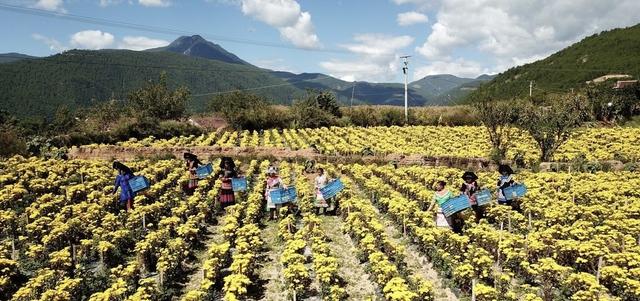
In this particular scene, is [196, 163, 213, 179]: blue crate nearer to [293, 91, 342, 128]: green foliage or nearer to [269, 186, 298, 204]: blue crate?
[269, 186, 298, 204]: blue crate

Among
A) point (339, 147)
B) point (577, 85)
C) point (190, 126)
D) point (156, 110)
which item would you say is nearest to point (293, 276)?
point (339, 147)

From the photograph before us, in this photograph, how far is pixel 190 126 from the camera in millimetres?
37375

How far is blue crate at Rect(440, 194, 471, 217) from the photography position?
11080mm

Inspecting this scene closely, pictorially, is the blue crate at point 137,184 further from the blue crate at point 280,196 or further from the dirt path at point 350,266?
the dirt path at point 350,266

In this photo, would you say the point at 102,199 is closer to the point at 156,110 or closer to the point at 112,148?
the point at 112,148

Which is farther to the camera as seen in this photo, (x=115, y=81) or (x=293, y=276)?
(x=115, y=81)

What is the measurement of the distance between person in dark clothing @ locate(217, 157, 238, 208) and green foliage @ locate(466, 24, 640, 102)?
6870cm

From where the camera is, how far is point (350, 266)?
10562mm

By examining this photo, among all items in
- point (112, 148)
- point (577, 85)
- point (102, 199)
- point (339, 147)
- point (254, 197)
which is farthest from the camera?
point (577, 85)

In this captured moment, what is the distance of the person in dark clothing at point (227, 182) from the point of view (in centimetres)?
1386

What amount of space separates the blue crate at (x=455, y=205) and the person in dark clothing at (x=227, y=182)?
21.1ft

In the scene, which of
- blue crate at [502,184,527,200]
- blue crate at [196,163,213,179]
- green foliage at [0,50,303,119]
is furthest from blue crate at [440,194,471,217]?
green foliage at [0,50,303,119]

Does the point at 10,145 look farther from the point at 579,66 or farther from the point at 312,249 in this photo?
the point at 579,66

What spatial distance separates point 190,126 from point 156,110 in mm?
12137
